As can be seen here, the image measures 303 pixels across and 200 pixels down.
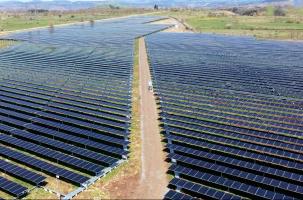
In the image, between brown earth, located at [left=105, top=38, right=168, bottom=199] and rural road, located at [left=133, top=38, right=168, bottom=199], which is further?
rural road, located at [left=133, top=38, right=168, bottom=199]

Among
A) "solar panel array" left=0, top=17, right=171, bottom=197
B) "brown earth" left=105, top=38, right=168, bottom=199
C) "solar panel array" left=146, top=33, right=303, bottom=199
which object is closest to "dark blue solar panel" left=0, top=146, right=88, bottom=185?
"solar panel array" left=0, top=17, right=171, bottom=197

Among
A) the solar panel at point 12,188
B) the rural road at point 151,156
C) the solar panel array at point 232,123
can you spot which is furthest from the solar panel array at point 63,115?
the solar panel array at point 232,123

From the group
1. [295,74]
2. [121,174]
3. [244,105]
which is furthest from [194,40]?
[121,174]

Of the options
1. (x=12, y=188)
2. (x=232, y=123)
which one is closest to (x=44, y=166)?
(x=12, y=188)

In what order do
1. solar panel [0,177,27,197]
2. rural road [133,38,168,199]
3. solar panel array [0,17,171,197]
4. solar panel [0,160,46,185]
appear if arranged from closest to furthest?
solar panel [0,177,27,197] → rural road [133,38,168,199] → solar panel [0,160,46,185] → solar panel array [0,17,171,197]

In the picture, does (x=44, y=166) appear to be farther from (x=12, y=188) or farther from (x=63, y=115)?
(x=63, y=115)

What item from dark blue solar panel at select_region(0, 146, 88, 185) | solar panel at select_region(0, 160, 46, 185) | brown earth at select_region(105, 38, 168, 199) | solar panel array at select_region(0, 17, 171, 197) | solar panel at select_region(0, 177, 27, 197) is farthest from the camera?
solar panel array at select_region(0, 17, 171, 197)

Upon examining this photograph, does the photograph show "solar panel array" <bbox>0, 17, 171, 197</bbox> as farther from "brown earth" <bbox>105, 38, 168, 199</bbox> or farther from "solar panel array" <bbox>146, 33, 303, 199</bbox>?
"solar panel array" <bbox>146, 33, 303, 199</bbox>
